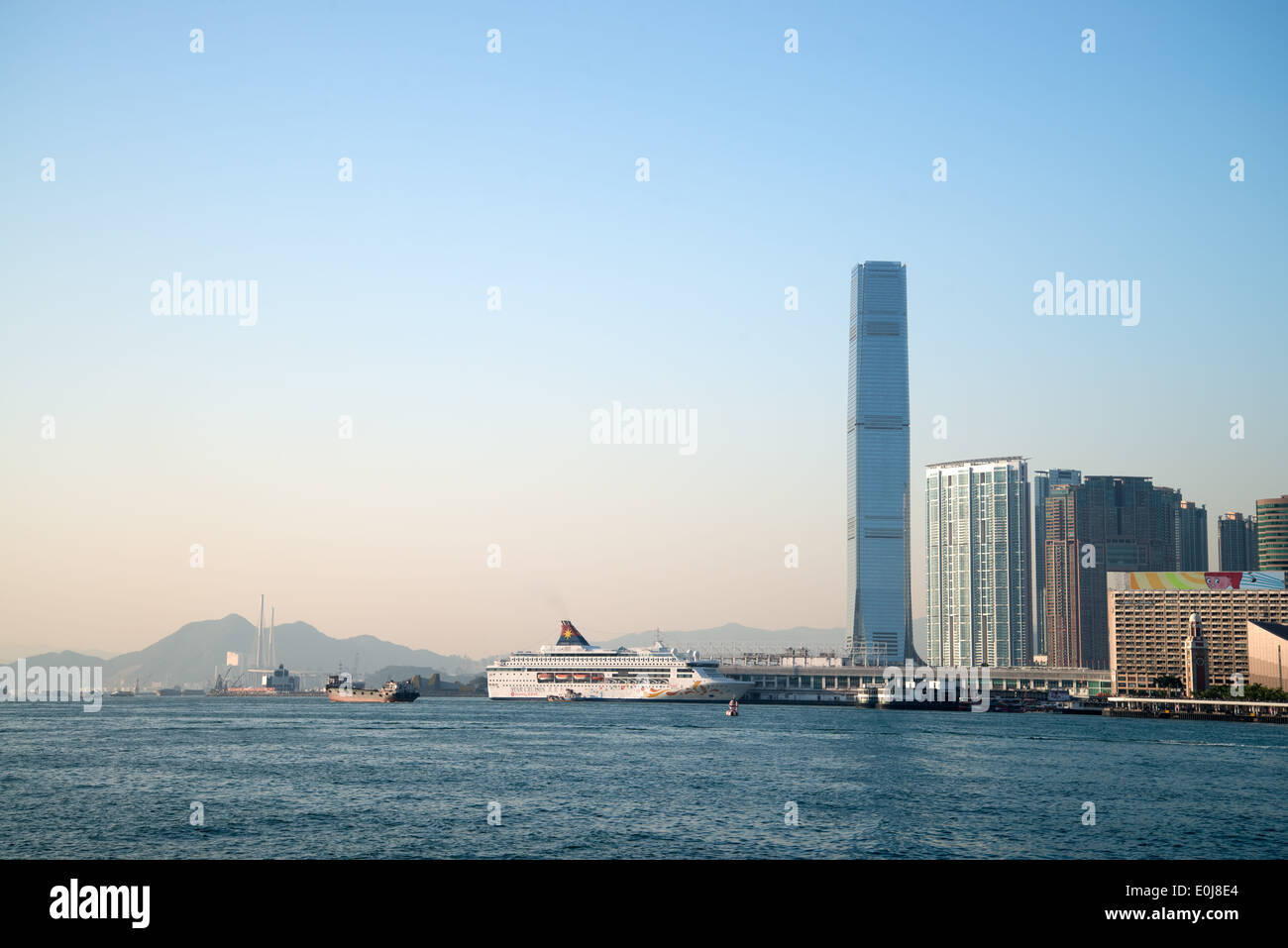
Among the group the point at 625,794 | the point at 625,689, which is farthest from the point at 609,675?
the point at 625,794

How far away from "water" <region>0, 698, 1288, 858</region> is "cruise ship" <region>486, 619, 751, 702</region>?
76.3m

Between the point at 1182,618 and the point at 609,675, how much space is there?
4147 inches

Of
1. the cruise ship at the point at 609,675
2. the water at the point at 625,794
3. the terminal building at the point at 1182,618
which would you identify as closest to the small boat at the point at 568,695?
the cruise ship at the point at 609,675

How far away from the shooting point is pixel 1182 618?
619 ft

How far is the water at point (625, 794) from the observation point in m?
34.0

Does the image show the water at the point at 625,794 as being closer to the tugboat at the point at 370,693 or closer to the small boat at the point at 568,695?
the small boat at the point at 568,695

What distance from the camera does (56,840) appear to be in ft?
113

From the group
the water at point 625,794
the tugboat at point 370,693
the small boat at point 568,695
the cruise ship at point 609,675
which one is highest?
the water at point 625,794

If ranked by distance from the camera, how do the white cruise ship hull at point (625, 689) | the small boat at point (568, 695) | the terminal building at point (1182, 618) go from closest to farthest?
1. the white cruise ship hull at point (625, 689)
2. the small boat at point (568, 695)
3. the terminal building at point (1182, 618)

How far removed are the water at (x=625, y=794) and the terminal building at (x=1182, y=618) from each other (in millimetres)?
104309

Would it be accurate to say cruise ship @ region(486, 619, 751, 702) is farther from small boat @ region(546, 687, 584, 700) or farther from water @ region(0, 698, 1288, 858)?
water @ region(0, 698, 1288, 858)

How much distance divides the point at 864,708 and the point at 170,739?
394ft
